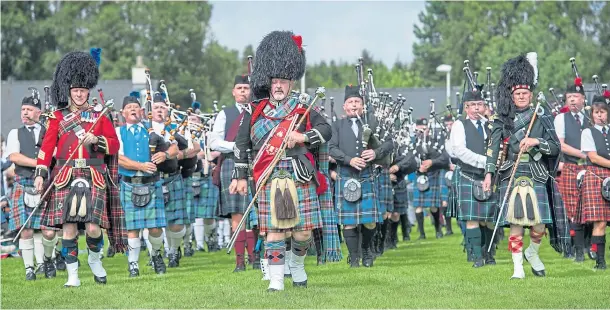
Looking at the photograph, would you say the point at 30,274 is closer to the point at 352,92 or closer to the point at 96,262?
the point at 96,262

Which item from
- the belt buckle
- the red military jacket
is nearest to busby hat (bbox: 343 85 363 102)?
the red military jacket

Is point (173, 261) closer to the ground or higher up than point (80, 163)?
closer to the ground

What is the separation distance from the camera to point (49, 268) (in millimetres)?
11422

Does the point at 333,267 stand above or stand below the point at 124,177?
below

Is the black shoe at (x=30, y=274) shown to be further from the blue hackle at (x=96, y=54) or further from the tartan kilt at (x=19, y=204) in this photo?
the blue hackle at (x=96, y=54)

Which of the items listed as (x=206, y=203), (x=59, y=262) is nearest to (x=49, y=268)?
(x=59, y=262)

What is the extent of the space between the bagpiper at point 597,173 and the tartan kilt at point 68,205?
14.8 feet

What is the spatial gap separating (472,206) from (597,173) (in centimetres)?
121

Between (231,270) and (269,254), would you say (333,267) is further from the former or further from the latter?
(269,254)

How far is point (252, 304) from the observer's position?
26.9 ft

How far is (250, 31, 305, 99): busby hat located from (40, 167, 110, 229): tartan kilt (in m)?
1.67

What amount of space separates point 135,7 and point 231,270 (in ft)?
147

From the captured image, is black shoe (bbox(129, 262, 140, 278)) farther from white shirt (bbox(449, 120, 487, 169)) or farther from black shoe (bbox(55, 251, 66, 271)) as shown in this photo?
white shirt (bbox(449, 120, 487, 169))

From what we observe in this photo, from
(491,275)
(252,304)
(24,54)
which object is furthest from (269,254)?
(24,54)
